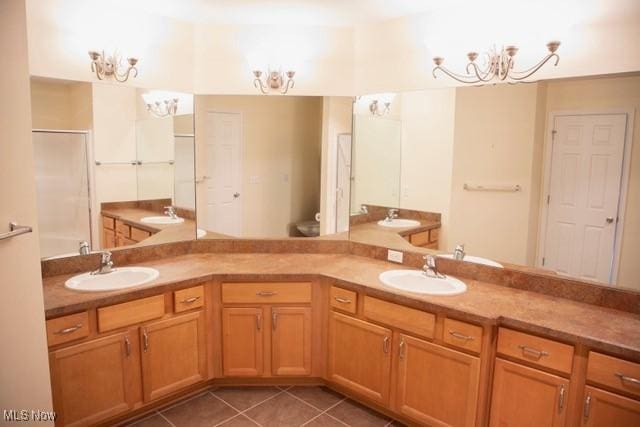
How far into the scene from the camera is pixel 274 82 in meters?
3.09

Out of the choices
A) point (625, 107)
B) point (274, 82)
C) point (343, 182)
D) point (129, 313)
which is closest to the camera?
point (625, 107)

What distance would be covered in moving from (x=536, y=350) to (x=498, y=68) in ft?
4.96

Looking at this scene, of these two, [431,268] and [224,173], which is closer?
[431,268]

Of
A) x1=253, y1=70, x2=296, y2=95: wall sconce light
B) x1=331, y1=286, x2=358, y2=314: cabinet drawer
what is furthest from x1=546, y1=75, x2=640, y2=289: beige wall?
x1=253, y1=70, x2=296, y2=95: wall sconce light

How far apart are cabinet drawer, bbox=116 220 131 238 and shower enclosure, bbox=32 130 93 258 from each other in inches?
6.7

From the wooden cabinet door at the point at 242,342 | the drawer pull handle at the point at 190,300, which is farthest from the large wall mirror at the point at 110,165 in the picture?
the wooden cabinet door at the point at 242,342

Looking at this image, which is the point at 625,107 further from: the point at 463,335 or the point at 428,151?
the point at 463,335

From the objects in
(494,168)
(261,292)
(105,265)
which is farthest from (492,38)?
(105,265)

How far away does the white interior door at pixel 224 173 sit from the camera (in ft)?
10.3

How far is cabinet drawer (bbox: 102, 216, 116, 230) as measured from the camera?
2744 mm

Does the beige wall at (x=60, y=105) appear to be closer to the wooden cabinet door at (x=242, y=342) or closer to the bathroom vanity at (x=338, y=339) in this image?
the bathroom vanity at (x=338, y=339)

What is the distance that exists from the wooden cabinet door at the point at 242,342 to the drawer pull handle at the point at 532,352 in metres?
1.51

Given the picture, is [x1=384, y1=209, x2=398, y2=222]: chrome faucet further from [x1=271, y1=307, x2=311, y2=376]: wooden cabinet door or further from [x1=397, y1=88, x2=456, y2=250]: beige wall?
[x1=271, y1=307, x2=311, y2=376]: wooden cabinet door

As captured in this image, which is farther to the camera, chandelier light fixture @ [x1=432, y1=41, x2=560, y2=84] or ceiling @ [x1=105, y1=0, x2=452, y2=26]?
ceiling @ [x1=105, y1=0, x2=452, y2=26]
